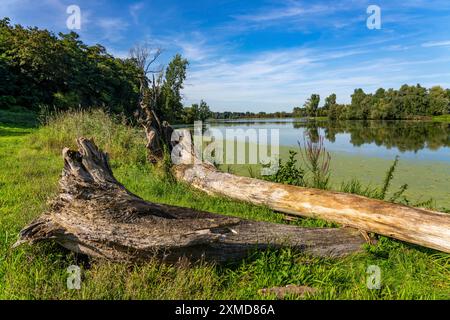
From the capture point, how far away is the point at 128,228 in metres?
2.86

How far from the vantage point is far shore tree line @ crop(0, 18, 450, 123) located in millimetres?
30812

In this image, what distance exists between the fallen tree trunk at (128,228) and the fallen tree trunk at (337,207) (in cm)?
71

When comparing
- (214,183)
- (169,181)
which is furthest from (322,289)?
(169,181)

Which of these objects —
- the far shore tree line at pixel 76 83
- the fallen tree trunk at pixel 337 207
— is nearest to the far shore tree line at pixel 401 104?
the far shore tree line at pixel 76 83

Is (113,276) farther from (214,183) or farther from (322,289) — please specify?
(214,183)

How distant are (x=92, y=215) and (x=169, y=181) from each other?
375 cm

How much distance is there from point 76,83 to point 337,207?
38104 millimetres

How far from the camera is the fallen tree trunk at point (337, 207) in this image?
3.34 m

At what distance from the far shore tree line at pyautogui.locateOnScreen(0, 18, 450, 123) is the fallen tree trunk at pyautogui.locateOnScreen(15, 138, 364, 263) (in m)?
15.2

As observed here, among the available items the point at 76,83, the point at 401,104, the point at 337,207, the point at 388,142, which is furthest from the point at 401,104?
the point at 337,207
